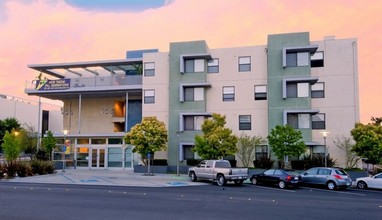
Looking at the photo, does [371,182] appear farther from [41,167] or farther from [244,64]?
[41,167]

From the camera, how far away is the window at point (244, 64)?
34781 mm

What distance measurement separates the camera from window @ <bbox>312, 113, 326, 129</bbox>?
1292 inches

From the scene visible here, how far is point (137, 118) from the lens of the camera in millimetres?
40000

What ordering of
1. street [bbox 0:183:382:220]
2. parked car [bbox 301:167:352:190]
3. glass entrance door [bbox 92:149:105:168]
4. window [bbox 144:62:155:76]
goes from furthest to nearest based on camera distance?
glass entrance door [bbox 92:149:105:168] → window [bbox 144:62:155:76] → parked car [bbox 301:167:352:190] → street [bbox 0:183:382:220]

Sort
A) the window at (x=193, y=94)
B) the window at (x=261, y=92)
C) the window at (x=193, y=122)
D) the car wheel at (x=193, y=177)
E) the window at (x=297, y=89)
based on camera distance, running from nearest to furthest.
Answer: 1. the car wheel at (x=193, y=177)
2. the window at (x=297, y=89)
3. the window at (x=261, y=92)
4. the window at (x=193, y=122)
5. the window at (x=193, y=94)

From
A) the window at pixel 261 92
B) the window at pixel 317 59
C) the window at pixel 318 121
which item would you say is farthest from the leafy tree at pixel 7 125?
the window at pixel 317 59

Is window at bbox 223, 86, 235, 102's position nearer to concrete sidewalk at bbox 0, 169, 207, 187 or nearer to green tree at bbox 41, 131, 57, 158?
concrete sidewalk at bbox 0, 169, 207, 187

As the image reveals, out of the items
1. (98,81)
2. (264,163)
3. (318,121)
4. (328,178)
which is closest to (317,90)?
(318,121)

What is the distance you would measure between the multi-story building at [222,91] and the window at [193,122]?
98mm

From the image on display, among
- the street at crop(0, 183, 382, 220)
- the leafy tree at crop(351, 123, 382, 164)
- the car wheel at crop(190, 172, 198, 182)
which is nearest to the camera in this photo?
the street at crop(0, 183, 382, 220)

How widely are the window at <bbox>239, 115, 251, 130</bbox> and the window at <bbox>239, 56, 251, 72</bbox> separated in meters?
4.51

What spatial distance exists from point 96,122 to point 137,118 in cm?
540

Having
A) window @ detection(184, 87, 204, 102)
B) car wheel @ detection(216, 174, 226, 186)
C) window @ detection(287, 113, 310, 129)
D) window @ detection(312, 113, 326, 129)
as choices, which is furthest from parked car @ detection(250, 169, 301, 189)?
window @ detection(184, 87, 204, 102)

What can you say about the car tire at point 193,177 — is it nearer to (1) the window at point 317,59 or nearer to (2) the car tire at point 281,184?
(2) the car tire at point 281,184
